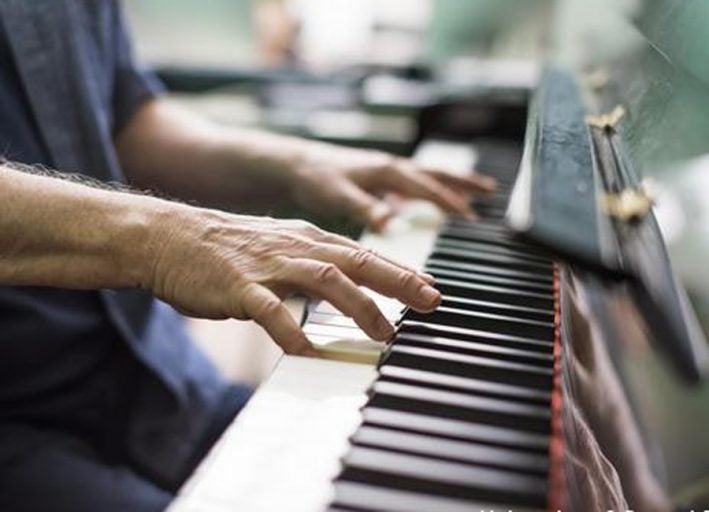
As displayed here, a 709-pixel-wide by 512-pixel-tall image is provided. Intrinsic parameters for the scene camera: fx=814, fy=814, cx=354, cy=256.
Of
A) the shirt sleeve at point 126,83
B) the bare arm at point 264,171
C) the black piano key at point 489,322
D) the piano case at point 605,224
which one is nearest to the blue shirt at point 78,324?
the shirt sleeve at point 126,83

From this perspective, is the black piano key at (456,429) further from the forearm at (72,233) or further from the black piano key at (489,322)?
the forearm at (72,233)

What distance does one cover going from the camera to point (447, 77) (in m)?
2.03

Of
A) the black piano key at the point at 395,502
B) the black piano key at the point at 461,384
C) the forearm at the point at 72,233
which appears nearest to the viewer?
the black piano key at the point at 395,502

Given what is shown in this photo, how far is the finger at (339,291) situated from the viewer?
711 mm

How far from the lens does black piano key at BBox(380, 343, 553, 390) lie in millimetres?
649

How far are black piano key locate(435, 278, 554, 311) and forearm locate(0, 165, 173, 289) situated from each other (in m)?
0.29

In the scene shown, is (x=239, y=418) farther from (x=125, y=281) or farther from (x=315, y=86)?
(x=315, y=86)

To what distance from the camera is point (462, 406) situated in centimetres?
61

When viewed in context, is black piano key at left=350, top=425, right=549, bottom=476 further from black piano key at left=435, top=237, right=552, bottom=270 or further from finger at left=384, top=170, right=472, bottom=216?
finger at left=384, top=170, right=472, bottom=216

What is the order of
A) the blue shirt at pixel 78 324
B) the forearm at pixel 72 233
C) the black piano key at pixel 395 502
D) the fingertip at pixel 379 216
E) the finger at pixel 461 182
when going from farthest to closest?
the finger at pixel 461 182 → the fingertip at pixel 379 216 → the blue shirt at pixel 78 324 → the forearm at pixel 72 233 → the black piano key at pixel 395 502

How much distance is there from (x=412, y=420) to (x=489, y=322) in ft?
0.60

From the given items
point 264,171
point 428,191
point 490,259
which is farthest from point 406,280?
point 264,171

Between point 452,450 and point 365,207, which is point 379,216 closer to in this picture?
point 365,207

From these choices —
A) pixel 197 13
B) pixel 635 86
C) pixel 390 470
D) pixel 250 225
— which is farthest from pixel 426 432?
pixel 197 13
